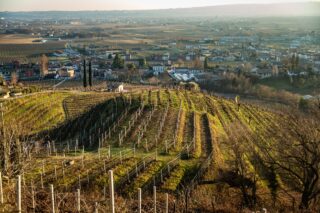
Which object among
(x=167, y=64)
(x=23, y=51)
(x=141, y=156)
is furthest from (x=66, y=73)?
(x=141, y=156)

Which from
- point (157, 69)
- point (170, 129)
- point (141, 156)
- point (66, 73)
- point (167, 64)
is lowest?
point (167, 64)

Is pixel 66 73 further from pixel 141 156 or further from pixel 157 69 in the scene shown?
pixel 141 156

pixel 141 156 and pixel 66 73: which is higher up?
pixel 141 156

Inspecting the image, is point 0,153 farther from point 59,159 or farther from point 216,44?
point 216,44

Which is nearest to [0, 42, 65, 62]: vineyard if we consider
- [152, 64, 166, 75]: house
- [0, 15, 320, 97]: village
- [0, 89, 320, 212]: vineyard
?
[0, 15, 320, 97]: village

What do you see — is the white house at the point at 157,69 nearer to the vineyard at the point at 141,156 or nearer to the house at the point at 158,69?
the house at the point at 158,69

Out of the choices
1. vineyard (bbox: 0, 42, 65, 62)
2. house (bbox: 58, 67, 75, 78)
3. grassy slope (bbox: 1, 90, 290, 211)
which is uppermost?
grassy slope (bbox: 1, 90, 290, 211)

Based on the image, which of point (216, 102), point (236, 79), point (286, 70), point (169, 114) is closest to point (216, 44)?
point (286, 70)

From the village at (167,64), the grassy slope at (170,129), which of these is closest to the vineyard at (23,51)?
the village at (167,64)

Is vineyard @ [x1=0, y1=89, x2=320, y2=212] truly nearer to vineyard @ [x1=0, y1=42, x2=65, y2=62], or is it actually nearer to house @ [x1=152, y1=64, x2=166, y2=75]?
house @ [x1=152, y1=64, x2=166, y2=75]
